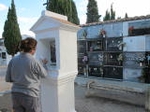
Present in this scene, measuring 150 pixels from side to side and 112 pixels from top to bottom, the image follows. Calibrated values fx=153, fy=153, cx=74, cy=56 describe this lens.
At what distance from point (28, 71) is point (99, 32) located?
5.83 metres

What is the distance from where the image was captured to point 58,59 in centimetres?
279

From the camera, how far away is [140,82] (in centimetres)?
625

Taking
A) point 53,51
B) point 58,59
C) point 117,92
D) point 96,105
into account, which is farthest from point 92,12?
point 58,59

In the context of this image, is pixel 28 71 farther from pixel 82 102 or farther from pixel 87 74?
pixel 87 74

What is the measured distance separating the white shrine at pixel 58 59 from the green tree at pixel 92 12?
1465 cm

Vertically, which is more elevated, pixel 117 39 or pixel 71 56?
pixel 117 39

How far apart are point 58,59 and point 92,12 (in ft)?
50.7

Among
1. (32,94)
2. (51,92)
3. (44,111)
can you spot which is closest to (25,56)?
(32,94)

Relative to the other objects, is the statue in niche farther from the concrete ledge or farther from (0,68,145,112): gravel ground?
the concrete ledge

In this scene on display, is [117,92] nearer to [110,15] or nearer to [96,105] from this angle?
[96,105]

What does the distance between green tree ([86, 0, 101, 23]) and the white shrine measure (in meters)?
14.7

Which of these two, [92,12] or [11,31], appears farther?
[92,12]

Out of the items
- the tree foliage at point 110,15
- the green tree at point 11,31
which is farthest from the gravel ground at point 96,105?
the tree foliage at point 110,15

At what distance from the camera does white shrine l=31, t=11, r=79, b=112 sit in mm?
2758
